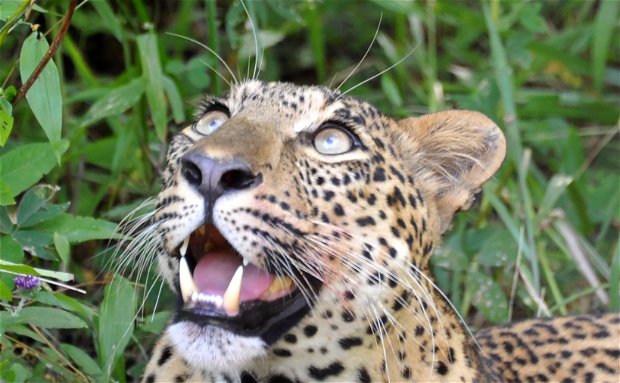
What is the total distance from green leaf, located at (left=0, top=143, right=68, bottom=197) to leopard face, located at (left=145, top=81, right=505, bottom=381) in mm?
576

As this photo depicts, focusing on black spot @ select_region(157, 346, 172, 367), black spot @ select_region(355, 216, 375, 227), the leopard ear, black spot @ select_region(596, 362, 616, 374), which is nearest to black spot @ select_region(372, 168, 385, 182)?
black spot @ select_region(355, 216, 375, 227)

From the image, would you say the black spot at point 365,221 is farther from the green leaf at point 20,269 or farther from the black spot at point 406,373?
the green leaf at point 20,269

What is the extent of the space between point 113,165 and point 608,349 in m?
2.03

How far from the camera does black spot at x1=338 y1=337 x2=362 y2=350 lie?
139 inches

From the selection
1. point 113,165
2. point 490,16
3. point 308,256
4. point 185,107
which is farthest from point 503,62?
point 308,256

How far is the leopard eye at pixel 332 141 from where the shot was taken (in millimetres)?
3656

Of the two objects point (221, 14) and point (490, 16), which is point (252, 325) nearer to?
point (490, 16)

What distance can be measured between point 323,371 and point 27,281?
2.99 feet

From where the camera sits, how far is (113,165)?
5.10 m

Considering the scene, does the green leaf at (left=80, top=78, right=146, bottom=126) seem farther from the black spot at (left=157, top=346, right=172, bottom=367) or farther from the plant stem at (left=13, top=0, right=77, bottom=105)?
the black spot at (left=157, top=346, right=172, bottom=367)

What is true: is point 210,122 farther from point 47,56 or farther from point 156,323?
point 156,323

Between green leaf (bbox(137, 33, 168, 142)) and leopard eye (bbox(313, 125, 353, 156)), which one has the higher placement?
leopard eye (bbox(313, 125, 353, 156))

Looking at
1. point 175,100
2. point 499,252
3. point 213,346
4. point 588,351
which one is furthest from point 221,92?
point 213,346

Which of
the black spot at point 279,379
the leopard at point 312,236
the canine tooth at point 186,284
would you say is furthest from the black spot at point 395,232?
the canine tooth at point 186,284
